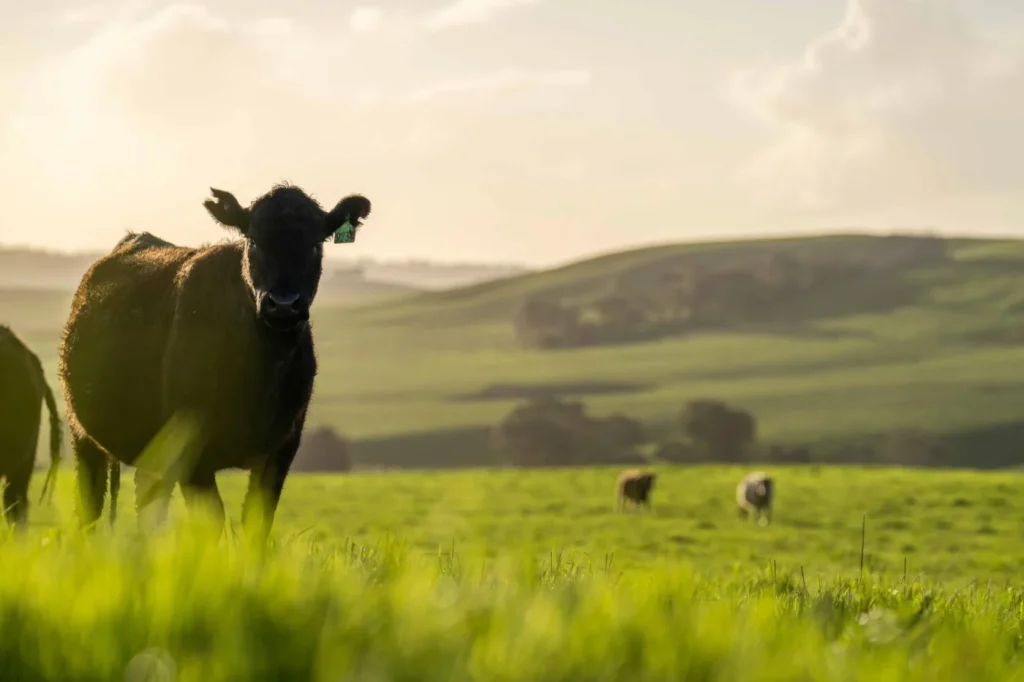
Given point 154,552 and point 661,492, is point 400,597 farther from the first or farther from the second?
point 661,492

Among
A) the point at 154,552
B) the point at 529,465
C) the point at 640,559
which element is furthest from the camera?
the point at 529,465

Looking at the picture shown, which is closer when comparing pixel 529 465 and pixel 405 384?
pixel 529 465

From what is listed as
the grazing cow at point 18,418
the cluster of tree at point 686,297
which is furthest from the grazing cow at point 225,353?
the cluster of tree at point 686,297

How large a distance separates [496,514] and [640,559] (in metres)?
10.4

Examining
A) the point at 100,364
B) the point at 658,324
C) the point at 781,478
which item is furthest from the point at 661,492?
the point at 658,324

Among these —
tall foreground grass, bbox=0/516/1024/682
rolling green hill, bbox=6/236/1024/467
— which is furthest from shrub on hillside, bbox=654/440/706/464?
tall foreground grass, bbox=0/516/1024/682

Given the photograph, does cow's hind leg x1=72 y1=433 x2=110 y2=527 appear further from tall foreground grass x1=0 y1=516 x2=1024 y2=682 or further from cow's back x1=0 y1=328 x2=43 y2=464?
tall foreground grass x1=0 y1=516 x2=1024 y2=682

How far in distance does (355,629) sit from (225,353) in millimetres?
5239

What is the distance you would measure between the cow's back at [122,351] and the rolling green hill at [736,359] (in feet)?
280

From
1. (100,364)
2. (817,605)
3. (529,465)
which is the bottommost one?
(529,465)

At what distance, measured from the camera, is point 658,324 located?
5576 inches

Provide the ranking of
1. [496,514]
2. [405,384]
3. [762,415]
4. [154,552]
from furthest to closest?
[405,384], [762,415], [496,514], [154,552]

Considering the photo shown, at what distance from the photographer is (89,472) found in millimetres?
10812

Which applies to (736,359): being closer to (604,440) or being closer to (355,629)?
(604,440)
